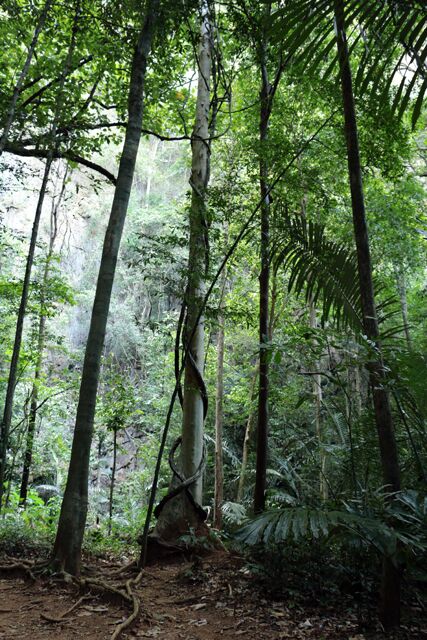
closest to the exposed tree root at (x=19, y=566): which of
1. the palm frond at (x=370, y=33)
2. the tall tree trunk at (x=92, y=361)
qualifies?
the tall tree trunk at (x=92, y=361)

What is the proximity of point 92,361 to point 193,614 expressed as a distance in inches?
80.9

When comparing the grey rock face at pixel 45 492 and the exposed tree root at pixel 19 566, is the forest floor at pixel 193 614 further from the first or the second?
the grey rock face at pixel 45 492

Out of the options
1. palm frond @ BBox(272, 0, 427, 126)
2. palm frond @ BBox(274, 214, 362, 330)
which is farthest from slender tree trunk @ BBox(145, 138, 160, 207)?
palm frond @ BBox(272, 0, 427, 126)

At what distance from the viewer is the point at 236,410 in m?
13.1

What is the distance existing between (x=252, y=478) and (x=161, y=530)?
6.08 m

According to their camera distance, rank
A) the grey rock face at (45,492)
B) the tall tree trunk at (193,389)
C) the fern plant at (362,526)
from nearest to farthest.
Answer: the fern plant at (362,526), the tall tree trunk at (193,389), the grey rock face at (45,492)

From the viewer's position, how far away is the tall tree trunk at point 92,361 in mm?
3721

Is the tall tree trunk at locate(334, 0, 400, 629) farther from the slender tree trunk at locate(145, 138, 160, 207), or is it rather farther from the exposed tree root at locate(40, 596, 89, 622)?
the slender tree trunk at locate(145, 138, 160, 207)

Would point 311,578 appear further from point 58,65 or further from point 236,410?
point 236,410

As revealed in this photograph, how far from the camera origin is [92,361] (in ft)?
13.1

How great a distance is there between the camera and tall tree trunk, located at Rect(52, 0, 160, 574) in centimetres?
372

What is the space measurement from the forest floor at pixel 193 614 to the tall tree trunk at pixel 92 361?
32 cm

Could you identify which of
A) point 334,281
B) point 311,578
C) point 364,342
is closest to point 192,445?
point 311,578

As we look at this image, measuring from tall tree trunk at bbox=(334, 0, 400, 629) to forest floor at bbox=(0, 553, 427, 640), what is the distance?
19 centimetres
